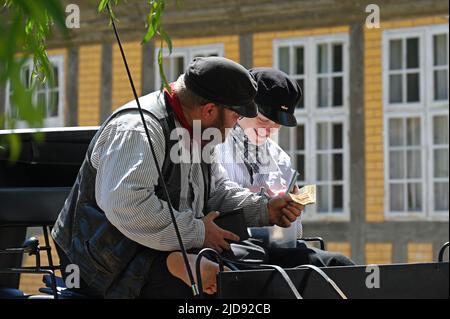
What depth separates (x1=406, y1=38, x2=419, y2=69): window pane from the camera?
11.4 m

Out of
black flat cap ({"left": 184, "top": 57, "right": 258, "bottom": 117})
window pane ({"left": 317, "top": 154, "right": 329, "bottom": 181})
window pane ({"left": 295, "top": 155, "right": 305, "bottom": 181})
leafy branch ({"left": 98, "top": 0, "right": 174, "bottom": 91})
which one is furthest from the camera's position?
window pane ({"left": 295, "top": 155, "right": 305, "bottom": 181})

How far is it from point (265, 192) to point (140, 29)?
9.27 m

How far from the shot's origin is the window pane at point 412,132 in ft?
37.6

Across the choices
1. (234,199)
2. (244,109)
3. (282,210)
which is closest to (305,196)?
(282,210)

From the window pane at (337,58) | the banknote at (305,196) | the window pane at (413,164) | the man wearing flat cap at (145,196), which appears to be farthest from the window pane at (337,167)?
the man wearing flat cap at (145,196)

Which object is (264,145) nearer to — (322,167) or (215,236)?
(215,236)

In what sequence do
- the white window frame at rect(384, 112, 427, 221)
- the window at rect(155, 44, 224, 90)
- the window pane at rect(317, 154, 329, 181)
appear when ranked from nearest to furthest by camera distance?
the white window frame at rect(384, 112, 427, 221)
the window pane at rect(317, 154, 329, 181)
the window at rect(155, 44, 224, 90)

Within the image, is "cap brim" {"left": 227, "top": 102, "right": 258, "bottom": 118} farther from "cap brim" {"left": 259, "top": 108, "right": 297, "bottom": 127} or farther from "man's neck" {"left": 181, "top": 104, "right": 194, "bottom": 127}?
"cap brim" {"left": 259, "top": 108, "right": 297, "bottom": 127}

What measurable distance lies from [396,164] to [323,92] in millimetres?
1300

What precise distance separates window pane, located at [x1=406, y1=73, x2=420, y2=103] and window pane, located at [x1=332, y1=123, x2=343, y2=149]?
909 millimetres

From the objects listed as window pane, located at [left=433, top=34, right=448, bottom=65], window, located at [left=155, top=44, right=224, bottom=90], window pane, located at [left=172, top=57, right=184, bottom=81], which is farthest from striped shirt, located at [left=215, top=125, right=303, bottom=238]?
window pane, located at [left=172, top=57, right=184, bottom=81]

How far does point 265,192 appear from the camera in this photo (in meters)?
3.68

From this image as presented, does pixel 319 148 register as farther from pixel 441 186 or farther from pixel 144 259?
pixel 144 259
